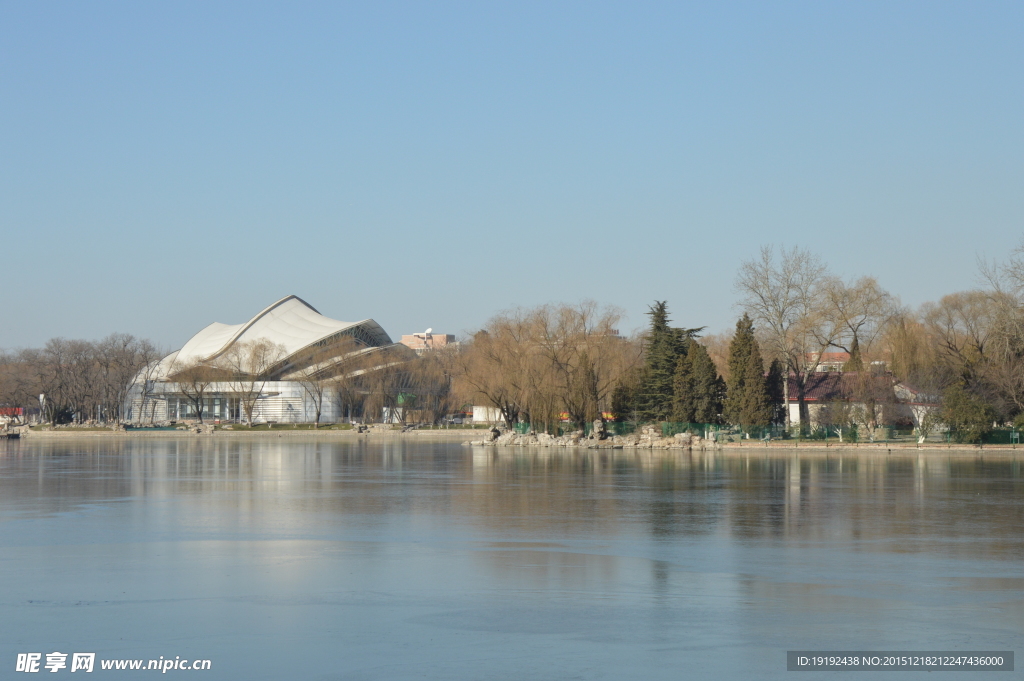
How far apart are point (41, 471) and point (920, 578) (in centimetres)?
2521

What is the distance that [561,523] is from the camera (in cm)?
1412

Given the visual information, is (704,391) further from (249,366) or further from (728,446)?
(249,366)

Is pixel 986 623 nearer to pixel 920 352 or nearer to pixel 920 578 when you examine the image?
pixel 920 578

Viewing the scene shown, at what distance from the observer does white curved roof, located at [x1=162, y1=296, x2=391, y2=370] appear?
8325 cm

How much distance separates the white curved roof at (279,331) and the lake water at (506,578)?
211ft

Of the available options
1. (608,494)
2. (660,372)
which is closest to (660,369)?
(660,372)

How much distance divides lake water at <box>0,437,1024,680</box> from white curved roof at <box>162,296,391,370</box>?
2530 inches

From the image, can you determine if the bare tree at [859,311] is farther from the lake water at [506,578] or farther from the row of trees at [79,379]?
the row of trees at [79,379]

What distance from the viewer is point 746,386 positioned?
42.3 meters

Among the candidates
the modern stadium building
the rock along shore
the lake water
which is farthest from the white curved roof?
the lake water

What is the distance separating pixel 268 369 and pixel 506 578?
72580mm

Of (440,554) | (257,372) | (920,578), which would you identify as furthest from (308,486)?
(257,372)

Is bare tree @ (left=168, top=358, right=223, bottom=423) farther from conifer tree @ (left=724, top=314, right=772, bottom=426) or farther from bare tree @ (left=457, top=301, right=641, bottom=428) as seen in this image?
conifer tree @ (left=724, top=314, right=772, bottom=426)

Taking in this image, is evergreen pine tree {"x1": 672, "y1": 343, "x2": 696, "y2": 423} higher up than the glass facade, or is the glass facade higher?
evergreen pine tree {"x1": 672, "y1": 343, "x2": 696, "y2": 423}
